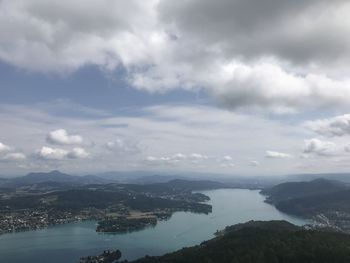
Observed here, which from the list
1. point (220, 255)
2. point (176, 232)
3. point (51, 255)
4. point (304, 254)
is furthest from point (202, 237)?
point (304, 254)

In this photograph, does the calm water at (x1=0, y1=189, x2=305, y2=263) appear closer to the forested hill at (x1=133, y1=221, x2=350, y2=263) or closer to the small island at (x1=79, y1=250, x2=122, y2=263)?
the small island at (x1=79, y1=250, x2=122, y2=263)

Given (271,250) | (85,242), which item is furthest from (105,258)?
(271,250)

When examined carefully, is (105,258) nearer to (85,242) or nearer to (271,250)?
(85,242)

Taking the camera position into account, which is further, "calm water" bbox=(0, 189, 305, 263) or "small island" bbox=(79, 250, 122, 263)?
"calm water" bbox=(0, 189, 305, 263)

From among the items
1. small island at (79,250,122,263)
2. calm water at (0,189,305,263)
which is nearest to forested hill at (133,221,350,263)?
small island at (79,250,122,263)

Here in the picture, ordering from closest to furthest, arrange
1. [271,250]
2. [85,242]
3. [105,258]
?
→ [271,250] → [105,258] → [85,242]

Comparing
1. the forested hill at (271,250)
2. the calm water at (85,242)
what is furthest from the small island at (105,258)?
the forested hill at (271,250)

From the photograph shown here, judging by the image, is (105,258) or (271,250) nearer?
(271,250)

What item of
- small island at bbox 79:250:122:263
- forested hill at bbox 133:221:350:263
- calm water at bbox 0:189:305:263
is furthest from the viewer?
calm water at bbox 0:189:305:263

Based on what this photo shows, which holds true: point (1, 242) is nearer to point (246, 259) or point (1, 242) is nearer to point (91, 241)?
point (91, 241)

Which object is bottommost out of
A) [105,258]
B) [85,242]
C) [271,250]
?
[105,258]
